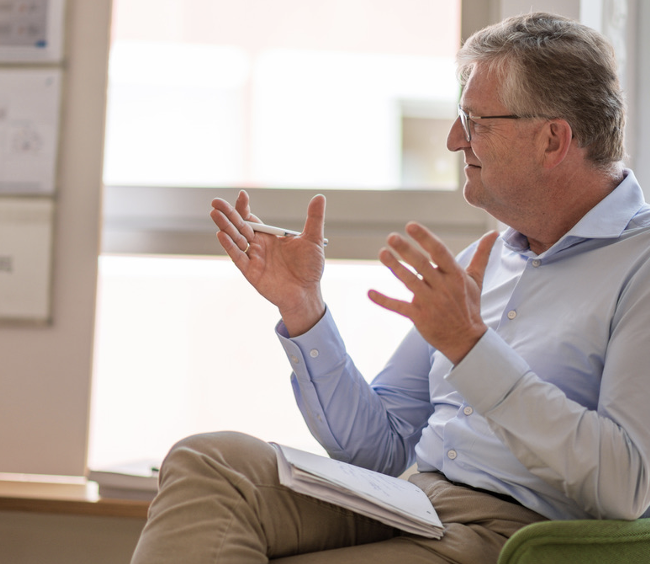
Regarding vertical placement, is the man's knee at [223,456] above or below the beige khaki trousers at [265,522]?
above

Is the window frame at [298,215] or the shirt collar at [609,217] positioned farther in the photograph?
the window frame at [298,215]

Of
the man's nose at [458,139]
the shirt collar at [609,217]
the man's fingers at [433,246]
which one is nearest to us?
the man's fingers at [433,246]

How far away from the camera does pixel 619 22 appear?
2049 millimetres

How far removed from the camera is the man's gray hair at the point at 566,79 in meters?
1.37

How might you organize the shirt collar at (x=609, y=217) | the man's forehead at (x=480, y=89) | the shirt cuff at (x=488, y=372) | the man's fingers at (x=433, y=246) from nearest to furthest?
the man's fingers at (x=433, y=246), the shirt cuff at (x=488, y=372), the shirt collar at (x=609, y=217), the man's forehead at (x=480, y=89)

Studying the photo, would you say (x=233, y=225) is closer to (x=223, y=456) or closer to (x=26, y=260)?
(x=223, y=456)

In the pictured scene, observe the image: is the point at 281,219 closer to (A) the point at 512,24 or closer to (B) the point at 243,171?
(B) the point at 243,171

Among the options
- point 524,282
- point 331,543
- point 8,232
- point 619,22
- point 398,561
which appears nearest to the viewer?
point 398,561

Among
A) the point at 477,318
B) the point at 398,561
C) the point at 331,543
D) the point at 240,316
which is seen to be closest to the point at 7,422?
the point at 240,316

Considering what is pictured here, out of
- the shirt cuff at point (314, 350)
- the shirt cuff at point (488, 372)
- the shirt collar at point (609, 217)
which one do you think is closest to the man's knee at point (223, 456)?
the shirt cuff at point (314, 350)

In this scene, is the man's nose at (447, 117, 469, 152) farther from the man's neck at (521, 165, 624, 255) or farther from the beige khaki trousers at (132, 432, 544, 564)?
the beige khaki trousers at (132, 432, 544, 564)

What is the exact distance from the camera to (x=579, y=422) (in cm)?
108

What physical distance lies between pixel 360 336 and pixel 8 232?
1180 millimetres

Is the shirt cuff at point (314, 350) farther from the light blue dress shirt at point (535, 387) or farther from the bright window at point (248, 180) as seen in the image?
the bright window at point (248, 180)
